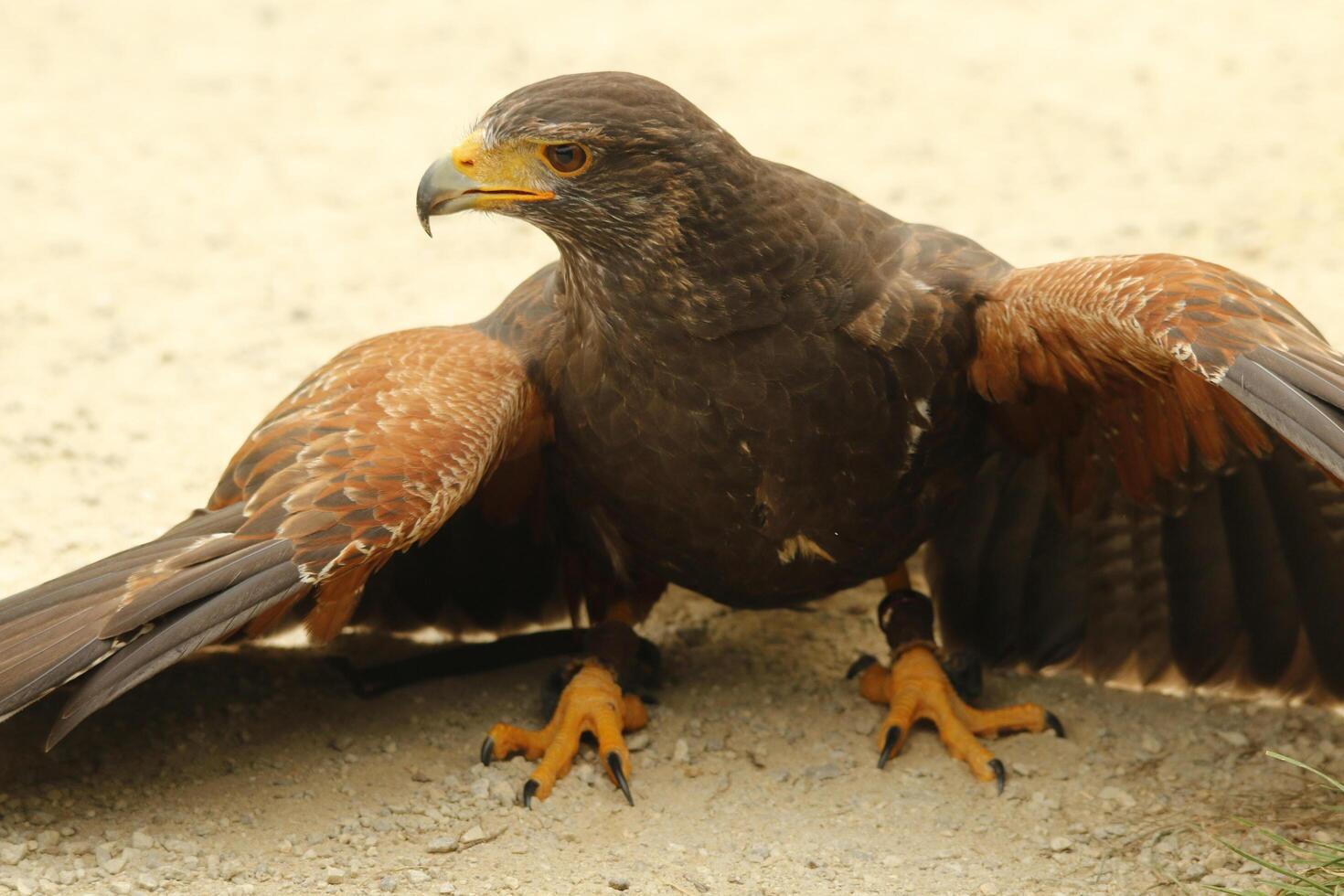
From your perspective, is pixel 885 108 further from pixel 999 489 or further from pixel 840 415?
pixel 840 415

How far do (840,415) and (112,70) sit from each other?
7803mm

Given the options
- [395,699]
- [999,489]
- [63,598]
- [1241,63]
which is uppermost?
[1241,63]

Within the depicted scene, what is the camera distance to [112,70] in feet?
35.9

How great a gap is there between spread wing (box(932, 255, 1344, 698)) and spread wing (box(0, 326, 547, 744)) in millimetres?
1588

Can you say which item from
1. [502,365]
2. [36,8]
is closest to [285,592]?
[502,365]

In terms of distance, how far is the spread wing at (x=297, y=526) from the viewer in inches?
167

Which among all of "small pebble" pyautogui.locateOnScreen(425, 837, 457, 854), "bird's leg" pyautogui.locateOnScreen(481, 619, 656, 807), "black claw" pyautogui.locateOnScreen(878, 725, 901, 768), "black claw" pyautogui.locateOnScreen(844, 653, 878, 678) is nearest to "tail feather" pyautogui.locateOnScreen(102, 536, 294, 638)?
"small pebble" pyautogui.locateOnScreen(425, 837, 457, 854)

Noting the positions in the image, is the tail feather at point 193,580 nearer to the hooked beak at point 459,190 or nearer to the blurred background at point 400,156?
the hooked beak at point 459,190

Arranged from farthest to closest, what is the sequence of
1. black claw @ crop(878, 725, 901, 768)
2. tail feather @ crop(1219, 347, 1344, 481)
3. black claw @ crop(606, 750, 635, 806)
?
1. black claw @ crop(878, 725, 901, 768)
2. black claw @ crop(606, 750, 635, 806)
3. tail feather @ crop(1219, 347, 1344, 481)

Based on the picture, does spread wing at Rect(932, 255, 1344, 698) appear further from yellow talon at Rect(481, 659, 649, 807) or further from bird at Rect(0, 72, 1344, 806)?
yellow talon at Rect(481, 659, 649, 807)

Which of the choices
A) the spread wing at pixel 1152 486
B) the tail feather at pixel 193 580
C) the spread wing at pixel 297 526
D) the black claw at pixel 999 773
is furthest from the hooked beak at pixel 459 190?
the black claw at pixel 999 773

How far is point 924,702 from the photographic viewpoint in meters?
5.44

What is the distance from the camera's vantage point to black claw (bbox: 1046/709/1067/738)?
5430 mm

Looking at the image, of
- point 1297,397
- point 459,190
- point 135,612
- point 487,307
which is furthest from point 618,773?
point 487,307
